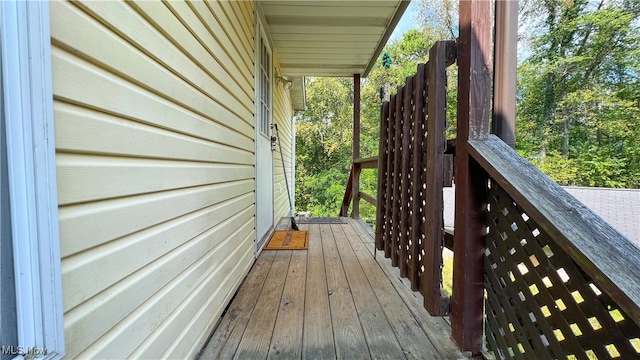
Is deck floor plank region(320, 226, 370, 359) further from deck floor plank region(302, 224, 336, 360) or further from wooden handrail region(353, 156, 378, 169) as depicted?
wooden handrail region(353, 156, 378, 169)

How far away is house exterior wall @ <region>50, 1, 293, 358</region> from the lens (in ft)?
2.21

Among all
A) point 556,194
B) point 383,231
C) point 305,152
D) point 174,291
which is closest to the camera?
point 556,194

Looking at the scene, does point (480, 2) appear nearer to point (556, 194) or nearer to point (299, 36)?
point (556, 194)

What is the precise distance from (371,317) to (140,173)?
136 centimetres

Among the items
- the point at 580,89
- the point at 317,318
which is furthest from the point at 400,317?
the point at 580,89

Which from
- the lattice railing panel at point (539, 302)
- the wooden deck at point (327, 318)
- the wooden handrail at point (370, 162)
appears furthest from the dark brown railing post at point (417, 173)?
the wooden handrail at point (370, 162)

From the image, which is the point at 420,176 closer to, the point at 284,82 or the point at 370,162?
the point at 370,162

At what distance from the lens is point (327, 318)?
5.36 feet

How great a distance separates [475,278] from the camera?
126 centimetres

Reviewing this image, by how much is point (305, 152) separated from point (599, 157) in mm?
10528

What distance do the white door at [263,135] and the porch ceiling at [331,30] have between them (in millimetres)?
300

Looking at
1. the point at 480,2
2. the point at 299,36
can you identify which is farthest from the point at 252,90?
the point at 480,2

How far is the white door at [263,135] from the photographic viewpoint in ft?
9.61

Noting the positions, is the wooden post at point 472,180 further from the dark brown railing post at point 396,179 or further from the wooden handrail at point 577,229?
the dark brown railing post at point 396,179
